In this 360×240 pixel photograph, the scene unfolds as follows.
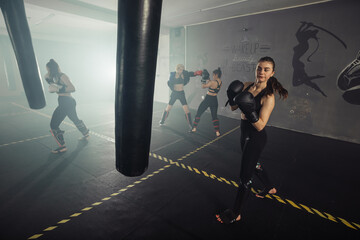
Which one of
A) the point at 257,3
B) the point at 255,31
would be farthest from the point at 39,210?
the point at 255,31

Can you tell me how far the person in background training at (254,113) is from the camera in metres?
2.29

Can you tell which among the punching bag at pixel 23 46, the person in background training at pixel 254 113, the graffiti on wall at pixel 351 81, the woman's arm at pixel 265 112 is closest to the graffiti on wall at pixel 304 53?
the graffiti on wall at pixel 351 81

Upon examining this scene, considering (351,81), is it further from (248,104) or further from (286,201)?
(248,104)

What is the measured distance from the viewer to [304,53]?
20.5 feet

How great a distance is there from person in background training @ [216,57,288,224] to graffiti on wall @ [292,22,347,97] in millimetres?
4863

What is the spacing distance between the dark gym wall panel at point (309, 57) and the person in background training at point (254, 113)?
488 centimetres

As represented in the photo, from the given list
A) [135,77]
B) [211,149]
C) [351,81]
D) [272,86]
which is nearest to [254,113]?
[272,86]

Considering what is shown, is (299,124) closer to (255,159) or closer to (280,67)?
(280,67)

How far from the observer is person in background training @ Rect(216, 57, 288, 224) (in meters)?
2.29

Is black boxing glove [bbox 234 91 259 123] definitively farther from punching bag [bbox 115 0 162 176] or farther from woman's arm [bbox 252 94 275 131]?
punching bag [bbox 115 0 162 176]

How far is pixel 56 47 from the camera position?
14266 mm

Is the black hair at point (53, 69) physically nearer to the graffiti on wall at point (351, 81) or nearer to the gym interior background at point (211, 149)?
the gym interior background at point (211, 149)

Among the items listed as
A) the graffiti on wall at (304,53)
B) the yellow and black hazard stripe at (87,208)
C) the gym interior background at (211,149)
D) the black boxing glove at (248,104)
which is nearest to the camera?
the black boxing glove at (248,104)

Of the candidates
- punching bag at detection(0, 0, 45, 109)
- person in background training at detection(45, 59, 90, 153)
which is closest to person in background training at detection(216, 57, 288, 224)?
punching bag at detection(0, 0, 45, 109)
